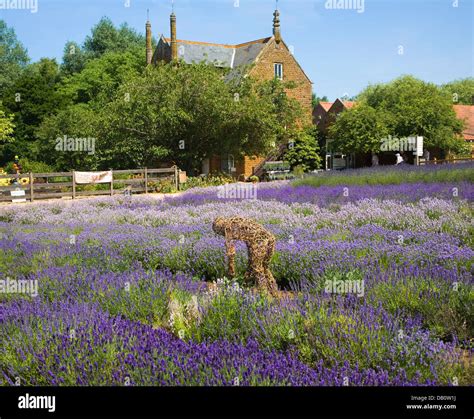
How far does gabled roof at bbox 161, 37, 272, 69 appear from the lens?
42.1 metres

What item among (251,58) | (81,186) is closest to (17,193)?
(81,186)

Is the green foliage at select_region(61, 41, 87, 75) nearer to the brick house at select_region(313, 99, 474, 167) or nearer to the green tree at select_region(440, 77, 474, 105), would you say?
the brick house at select_region(313, 99, 474, 167)

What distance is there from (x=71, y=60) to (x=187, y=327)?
6203 cm

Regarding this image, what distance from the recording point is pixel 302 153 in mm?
38469

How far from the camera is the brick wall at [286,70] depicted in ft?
136

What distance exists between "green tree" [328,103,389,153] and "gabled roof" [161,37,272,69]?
9.04 metres

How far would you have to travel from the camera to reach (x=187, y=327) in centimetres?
451

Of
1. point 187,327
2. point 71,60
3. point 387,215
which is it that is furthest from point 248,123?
point 71,60

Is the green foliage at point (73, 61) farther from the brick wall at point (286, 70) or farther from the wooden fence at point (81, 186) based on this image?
the wooden fence at point (81, 186)

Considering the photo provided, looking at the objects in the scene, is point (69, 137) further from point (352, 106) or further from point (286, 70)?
point (352, 106)

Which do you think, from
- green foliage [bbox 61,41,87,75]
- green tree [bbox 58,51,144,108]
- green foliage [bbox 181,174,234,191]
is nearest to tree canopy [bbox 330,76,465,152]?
green foliage [bbox 181,174,234,191]

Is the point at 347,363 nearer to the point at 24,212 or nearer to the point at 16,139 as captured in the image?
the point at 24,212

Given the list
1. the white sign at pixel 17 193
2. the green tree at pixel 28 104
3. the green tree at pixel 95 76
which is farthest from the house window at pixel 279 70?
the white sign at pixel 17 193

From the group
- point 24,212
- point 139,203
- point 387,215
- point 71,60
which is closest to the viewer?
point 387,215
